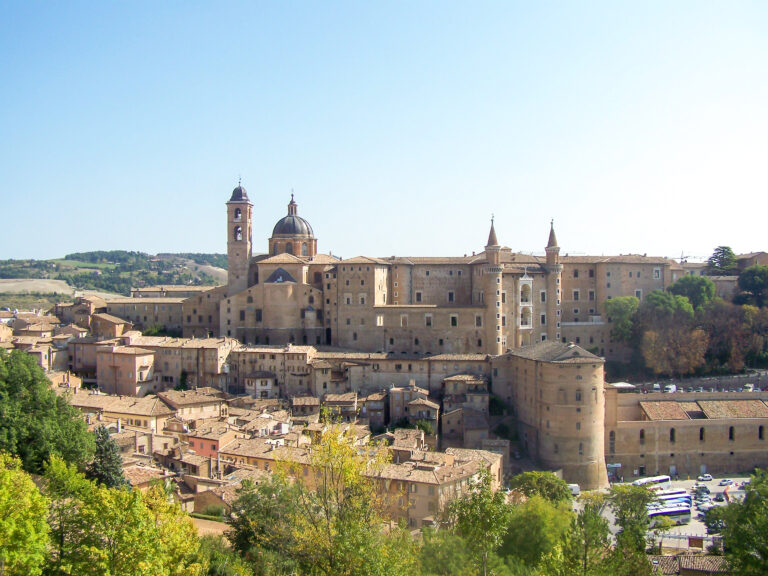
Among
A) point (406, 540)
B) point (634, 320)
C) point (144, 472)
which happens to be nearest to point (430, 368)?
point (634, 320)

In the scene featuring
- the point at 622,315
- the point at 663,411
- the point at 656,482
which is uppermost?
the point at 622,315

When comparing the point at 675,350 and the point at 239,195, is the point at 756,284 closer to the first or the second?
the point at 675,350

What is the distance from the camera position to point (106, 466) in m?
26.7

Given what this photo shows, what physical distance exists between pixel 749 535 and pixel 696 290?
34.7 metres

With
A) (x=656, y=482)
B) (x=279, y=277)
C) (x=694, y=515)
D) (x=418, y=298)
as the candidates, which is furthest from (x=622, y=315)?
(x=279, y=277)

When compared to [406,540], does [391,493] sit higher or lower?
lower

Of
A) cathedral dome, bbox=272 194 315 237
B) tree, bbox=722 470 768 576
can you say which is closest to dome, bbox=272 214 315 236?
cathedral dome, bbox=272 194 315 237

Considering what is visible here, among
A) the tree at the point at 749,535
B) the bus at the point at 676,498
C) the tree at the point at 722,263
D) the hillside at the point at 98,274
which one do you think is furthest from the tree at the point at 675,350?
the hillside at the point at 98,274

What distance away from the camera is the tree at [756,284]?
2050 inches

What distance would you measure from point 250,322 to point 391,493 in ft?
86.0

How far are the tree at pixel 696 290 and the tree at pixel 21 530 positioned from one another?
45.5 meters

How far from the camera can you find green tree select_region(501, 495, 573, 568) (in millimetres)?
24828

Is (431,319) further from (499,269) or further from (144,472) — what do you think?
(144,472)

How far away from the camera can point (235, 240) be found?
2191 inches
